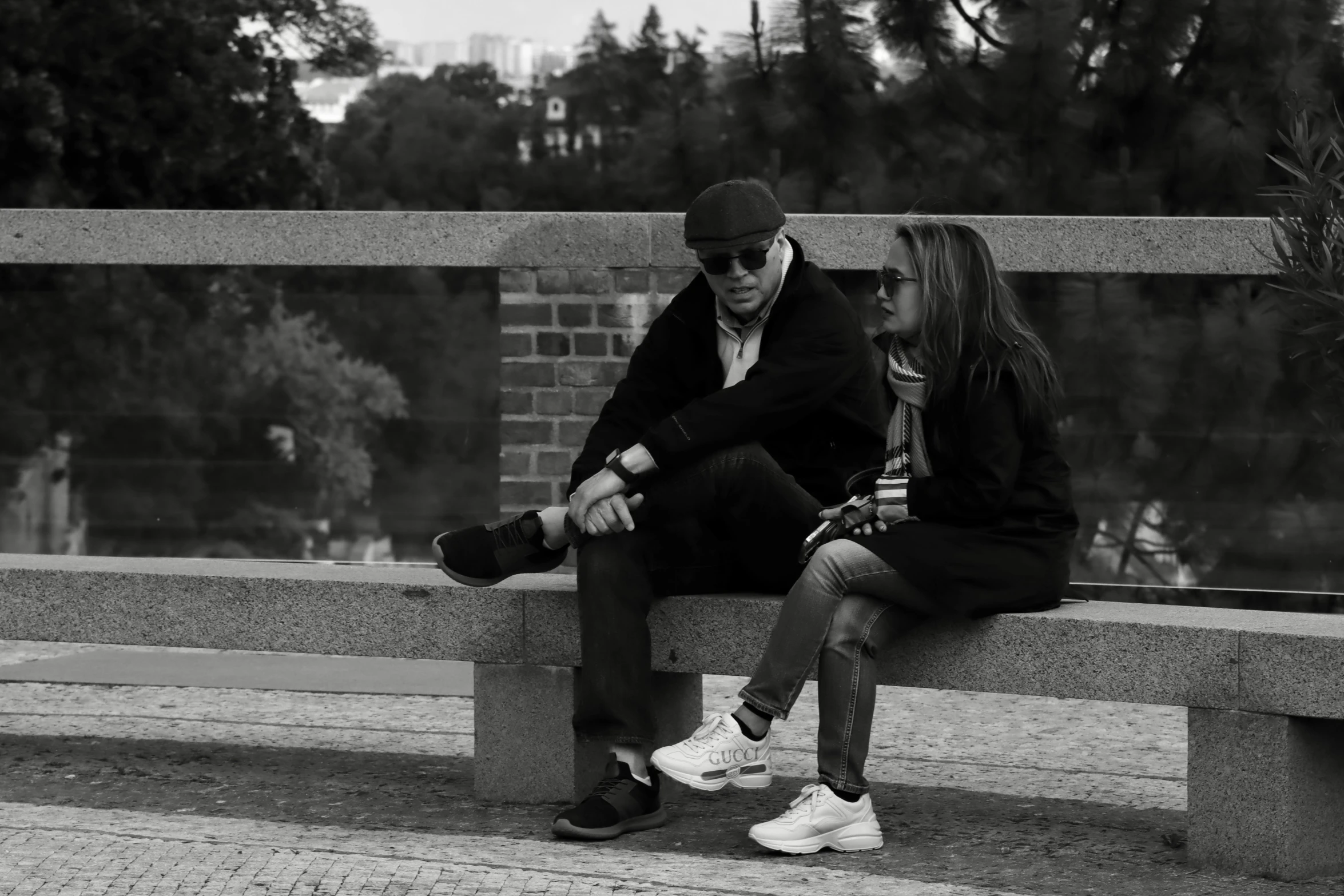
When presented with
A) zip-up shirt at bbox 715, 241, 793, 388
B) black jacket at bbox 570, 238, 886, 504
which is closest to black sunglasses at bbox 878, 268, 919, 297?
black jacket at bbox 570, 238, 886, 504

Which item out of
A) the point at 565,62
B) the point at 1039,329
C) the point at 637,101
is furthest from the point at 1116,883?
the point at 565,62

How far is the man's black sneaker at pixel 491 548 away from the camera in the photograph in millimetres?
4129

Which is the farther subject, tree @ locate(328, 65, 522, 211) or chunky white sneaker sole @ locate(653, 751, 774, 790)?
tree @ locate(328, 65, 522, 211)

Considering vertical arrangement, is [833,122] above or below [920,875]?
above

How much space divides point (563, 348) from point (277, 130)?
1162cm

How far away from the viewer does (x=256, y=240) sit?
6.03 m

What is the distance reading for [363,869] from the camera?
11.6 feet

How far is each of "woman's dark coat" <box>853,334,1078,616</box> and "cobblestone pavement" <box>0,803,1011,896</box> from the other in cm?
60

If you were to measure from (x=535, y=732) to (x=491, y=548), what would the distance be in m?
0.45

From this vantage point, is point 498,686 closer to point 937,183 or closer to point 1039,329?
point 1039,329

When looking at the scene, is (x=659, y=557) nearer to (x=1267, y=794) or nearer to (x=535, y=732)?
(x=535, y=732)

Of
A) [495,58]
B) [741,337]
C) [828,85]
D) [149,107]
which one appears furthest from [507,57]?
[741,337]

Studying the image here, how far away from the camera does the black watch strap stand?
4.00 meters

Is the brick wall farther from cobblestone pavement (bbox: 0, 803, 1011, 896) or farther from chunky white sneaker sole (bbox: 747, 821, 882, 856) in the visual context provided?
chunky white sneaker sole (bbox: 747, 821, 882, 856)
